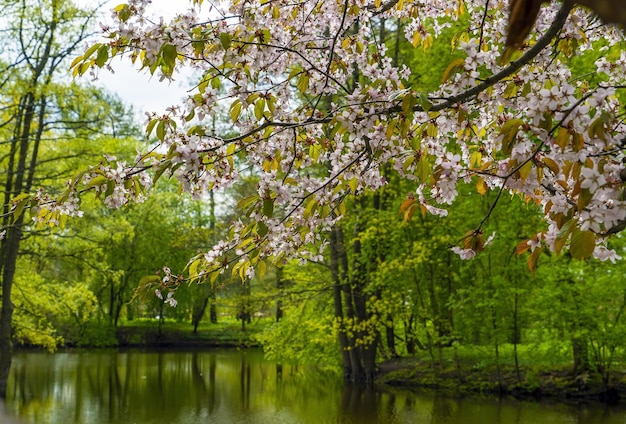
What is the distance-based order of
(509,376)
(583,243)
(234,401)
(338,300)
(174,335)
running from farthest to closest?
(174,335) → (338,300) → (234,401) → (509,376) → (583,243)

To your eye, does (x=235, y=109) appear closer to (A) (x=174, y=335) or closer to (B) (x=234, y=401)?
(B) (x=234, y=401)

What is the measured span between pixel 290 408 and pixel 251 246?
9.38m

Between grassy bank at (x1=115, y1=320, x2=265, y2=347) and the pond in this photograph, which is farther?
grassy bank at (x1=115, y1=320, x2=265, y2=347)

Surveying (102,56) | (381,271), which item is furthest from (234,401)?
(102,56)

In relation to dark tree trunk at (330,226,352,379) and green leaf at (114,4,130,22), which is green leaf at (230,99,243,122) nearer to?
green leaf at (114,4,130,22)

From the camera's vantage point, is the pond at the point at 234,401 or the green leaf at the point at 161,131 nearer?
the green leaf at the point at 161,131

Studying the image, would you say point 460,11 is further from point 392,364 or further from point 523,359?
point 392,364

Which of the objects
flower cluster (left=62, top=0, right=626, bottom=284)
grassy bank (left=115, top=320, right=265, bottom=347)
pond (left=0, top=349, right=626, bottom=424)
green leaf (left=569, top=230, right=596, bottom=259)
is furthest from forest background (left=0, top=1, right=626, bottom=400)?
grassy bank (left=115, top=320, right=265, bottom=347)

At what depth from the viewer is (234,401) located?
41.6 feet

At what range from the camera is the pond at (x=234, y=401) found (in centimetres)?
1025

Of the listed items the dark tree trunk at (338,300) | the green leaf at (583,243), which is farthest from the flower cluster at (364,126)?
the dark tree trunk at (338,300)

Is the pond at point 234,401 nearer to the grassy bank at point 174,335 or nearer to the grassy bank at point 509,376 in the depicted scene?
the grassy bank at point 509,376

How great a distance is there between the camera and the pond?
10.2 metres

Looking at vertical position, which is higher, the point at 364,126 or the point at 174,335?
the point at 364,126
